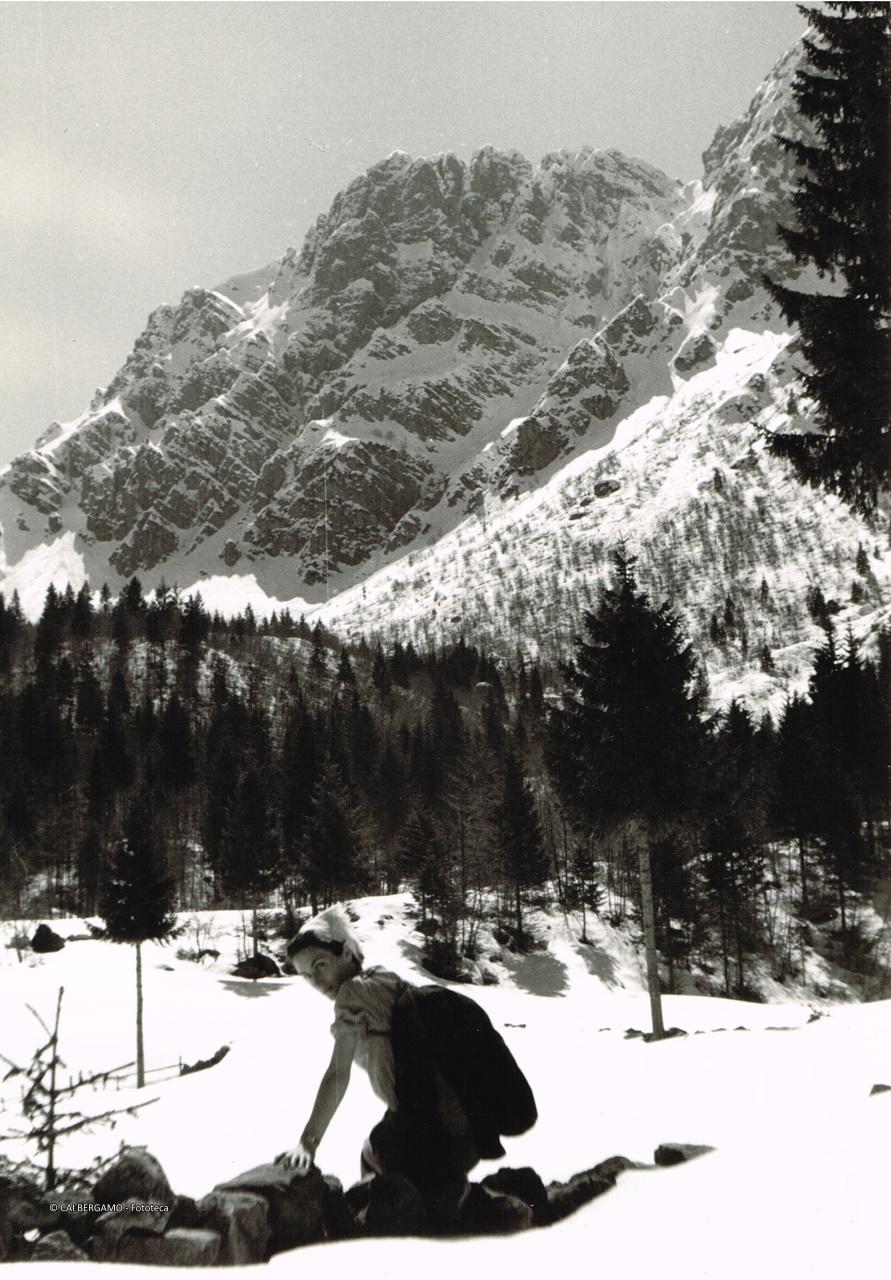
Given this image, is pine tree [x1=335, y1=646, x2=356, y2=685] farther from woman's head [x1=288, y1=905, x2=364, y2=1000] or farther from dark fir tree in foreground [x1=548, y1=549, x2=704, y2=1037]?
woman's head [x1=288, y1=905, x2=364, y2=1000]

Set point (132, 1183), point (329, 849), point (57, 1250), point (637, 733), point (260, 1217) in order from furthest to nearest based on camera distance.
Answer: point (329, 849) → point (637, 733) → point (132, 1183) → point (57, 1250) → point (260, 1217)

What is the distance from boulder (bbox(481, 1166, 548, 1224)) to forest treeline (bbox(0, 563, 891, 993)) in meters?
13.5

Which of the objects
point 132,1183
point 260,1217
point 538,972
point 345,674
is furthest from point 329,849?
point 345,674

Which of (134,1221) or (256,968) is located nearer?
(134,1221)

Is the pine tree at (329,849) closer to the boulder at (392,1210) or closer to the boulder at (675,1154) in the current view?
the boulder at (675,1154)

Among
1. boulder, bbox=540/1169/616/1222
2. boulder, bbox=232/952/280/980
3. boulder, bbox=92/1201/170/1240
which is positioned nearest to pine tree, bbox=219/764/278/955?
boulder, bbox=232/952/280/980

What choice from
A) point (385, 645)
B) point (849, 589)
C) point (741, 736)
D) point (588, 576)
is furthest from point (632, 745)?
point (588, 576)

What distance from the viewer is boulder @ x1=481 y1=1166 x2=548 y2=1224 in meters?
4.05

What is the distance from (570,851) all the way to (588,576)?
137 metres

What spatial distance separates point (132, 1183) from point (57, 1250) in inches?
28.4

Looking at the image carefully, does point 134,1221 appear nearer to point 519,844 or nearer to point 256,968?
point 256,968

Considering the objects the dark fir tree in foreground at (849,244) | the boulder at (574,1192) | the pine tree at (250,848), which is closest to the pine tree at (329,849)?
the pine tree at (250,848)

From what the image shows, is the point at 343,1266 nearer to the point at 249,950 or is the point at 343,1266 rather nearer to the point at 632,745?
the point at 632,745

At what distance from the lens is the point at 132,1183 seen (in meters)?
4.50
